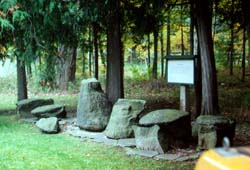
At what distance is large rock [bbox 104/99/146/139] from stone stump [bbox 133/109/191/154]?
69cm

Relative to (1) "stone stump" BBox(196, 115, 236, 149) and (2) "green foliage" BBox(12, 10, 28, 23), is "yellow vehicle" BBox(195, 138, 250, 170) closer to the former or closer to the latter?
(1) "stone stump" BBox(196, 115, 236, 149)

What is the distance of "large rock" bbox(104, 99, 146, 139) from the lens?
8.67 metres

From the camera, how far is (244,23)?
16.3m

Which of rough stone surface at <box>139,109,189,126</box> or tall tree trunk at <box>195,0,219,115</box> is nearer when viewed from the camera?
rough stone surface at <box>139,109,189,126</box>

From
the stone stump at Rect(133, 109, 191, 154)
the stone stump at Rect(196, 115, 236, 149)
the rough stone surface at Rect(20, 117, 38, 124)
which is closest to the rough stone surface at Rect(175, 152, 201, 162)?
the stone stump at Rect(196, 115, 236, 149)

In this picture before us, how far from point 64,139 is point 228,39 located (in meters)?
17.2

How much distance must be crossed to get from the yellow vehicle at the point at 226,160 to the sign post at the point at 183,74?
7.35 m

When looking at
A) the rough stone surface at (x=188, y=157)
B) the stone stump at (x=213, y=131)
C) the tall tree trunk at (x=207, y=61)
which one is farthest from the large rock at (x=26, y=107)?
the rough stone surface at (x=188, y=157)

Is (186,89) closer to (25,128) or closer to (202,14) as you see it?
(202,14)

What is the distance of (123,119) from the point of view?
346 inches

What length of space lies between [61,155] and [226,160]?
19.6ft

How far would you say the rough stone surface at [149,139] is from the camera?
24.7ft

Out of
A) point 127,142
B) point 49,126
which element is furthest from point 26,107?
point 127,142

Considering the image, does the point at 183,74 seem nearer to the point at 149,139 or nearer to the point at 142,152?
the point at 149,139
